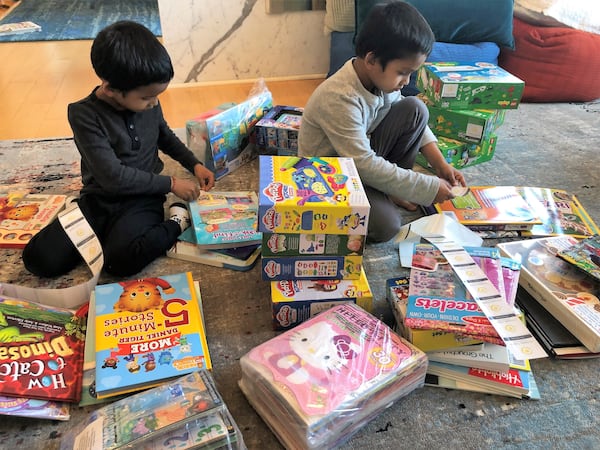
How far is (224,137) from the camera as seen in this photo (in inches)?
60.0

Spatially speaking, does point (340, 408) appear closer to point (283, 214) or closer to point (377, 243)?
point (283, 214)

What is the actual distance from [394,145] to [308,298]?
22.1 inches

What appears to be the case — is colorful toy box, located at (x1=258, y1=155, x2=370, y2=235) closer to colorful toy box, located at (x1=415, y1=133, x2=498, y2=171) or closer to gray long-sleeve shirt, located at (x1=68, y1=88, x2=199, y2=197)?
gray long-sleeve shirt, located at (x1=68, y1=88, x2=199, y2=197)

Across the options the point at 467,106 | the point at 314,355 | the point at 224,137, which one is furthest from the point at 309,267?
the point at 467,106

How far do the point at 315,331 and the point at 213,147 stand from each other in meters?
0.77

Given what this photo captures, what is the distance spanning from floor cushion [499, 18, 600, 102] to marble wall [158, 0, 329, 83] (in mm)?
835

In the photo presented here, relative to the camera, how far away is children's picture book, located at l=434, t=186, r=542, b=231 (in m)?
1.31

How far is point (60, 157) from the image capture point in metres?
1.63

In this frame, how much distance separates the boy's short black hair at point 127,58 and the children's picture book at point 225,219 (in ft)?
1.10

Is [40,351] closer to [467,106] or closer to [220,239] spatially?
[220,239]

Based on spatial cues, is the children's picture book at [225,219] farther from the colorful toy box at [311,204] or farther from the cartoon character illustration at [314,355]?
the cartoon character illustration at [314,355]

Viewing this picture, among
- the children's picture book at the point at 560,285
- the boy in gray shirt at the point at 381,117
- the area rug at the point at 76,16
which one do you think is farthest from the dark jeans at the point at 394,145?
the area rug at the point at 76,16

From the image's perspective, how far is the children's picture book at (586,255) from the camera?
1.05 m

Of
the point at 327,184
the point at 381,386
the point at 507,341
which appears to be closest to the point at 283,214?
the point at 327,184
